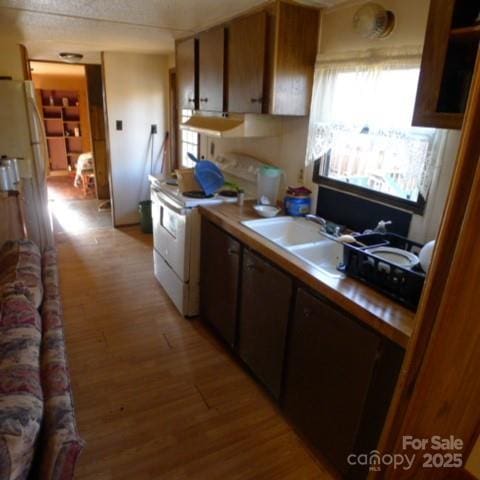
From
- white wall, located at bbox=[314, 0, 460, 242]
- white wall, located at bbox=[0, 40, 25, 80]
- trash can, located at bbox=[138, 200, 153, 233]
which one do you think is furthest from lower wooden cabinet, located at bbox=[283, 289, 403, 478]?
white wall, located at bbox=[0, 40, 25, 80]

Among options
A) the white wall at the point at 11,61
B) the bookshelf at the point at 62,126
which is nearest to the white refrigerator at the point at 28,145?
the white wall at the point at 11,61

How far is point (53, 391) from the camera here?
118 centimetres

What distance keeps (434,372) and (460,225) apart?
0.49 metres

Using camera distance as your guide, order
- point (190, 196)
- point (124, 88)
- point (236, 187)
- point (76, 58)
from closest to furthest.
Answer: point (190, 196), point (236, 187), point (124, 88), point (76, 58)

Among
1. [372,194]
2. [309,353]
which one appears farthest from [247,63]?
[309,353]

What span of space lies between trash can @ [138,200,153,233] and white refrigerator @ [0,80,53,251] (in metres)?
1.09

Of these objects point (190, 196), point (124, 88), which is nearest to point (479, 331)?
point (190, 196)

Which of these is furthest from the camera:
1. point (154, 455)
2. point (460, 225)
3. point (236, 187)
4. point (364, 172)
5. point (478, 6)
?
point (236, 187)

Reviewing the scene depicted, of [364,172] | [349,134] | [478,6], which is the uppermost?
[478,6]

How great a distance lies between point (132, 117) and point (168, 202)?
2.28 meters

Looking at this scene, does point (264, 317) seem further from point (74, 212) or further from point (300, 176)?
point (74, 212)

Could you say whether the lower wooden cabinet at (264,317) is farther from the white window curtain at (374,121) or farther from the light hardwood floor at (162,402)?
the white window curtain at (374,121)

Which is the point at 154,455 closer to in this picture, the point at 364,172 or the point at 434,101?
the point at 364,172

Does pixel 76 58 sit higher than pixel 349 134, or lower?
higher
